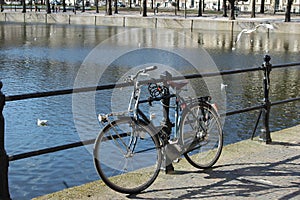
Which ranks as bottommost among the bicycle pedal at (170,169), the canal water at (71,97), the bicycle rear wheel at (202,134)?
the canal water at (71,97)

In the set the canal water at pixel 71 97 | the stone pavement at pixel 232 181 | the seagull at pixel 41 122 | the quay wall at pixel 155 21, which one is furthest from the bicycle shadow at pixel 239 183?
the quay wall at pixel 155 21

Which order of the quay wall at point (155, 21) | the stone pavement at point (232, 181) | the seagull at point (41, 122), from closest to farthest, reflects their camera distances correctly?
the stone pavement at point (232, 181) < the seagull at point (41, 122) < the quay wall at point (155, 21)

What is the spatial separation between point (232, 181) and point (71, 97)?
10.6m

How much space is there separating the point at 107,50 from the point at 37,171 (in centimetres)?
2295

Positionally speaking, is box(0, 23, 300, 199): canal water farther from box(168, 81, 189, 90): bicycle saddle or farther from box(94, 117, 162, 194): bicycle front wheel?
box(168, 81, 189, 90): bicycle saddle

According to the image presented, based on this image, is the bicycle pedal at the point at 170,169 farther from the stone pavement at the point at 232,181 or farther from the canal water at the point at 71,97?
the canal water at the point at 71,97

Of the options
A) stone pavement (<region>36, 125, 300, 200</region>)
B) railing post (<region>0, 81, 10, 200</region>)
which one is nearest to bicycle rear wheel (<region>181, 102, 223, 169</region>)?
stone pavement (<region>36, 125, 300, 200</region>)

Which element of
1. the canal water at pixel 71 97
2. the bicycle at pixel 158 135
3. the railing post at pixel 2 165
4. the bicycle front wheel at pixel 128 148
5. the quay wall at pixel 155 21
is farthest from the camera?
the quay wall at pixel 155 21

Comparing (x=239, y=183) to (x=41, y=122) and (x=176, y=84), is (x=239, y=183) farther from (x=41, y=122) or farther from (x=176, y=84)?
(x=41, y=122)

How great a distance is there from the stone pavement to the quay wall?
41.8 meters

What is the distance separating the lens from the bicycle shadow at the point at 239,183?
17.6 ft

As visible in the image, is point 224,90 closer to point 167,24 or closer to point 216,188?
point 216,188

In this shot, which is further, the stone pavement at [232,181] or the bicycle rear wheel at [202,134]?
the bicycle rear wheel at [202,134]

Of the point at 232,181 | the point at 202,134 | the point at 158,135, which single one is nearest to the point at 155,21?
the point at 202,134
